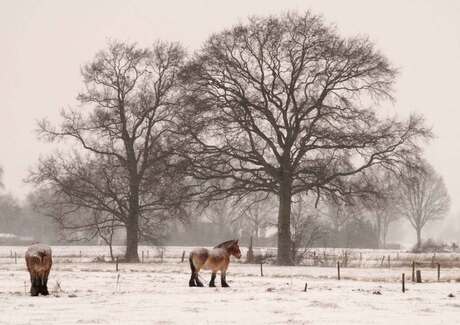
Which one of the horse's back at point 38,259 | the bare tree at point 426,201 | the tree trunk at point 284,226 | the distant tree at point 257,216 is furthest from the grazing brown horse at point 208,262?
the distant tree at point 257,216

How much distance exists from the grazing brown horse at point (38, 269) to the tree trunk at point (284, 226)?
2204 cm

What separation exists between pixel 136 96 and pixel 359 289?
28.6m

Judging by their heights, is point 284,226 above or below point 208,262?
above

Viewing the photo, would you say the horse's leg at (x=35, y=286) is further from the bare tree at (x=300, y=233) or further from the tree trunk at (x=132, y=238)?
the tree trunk at (x=132, y=238)

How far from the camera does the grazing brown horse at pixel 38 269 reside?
65.5 ft

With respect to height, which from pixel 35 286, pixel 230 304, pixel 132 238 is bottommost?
pixel 230 304

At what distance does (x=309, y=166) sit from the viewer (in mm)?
40719

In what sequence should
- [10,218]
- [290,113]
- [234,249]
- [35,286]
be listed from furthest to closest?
[10,218] → [290,113] → [234,249] → [35,286]

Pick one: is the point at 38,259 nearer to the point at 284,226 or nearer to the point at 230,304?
the point at 230,304

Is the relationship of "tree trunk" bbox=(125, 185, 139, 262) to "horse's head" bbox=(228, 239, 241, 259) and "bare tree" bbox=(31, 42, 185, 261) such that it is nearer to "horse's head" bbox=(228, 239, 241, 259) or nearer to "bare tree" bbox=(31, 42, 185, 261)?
"bare tree" bbox=(31, 42, 185, 261)

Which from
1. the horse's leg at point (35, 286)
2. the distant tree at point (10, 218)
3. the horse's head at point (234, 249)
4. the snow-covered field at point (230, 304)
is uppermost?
the distant tree at point (10, 218)

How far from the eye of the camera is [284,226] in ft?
136

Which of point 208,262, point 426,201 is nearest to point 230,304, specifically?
point 208,262

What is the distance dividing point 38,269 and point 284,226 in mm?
22943
